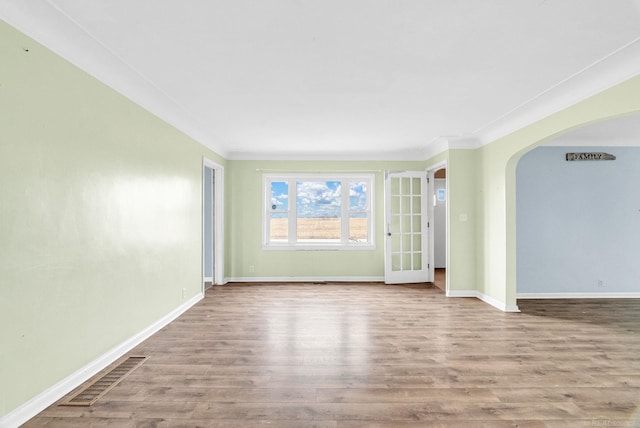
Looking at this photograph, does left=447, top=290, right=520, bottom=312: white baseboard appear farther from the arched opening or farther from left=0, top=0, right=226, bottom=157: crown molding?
left=0, top=0, right=226, bottom=157: crown molding

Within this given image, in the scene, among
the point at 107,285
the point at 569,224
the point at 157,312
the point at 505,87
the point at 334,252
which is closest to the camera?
the point at 107,285

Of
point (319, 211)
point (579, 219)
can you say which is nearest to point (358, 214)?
point (319, 211)

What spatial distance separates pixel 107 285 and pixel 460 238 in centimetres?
489

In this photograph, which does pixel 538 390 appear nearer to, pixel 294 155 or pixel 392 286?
pixel 392 286

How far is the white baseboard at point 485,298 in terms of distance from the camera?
14.3 ft

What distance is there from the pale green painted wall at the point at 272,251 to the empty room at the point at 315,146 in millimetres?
858

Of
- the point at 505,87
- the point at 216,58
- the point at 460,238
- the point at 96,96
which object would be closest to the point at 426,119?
the point at 505,87

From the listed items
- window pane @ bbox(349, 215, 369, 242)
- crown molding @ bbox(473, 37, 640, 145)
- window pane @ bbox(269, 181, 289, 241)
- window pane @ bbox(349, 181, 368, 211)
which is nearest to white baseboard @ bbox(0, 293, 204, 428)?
window pane @ bbox(269, 181, 289, 241)

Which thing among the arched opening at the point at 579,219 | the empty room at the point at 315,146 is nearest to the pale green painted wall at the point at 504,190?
the empty room at the point at 315,146

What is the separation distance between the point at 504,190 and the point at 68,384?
17.0 feet

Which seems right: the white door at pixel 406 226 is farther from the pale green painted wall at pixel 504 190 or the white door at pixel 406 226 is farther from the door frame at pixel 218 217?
the door frame at pixel 218 217

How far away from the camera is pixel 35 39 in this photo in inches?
79.5

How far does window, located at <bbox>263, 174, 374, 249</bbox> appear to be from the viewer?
643 centimetres

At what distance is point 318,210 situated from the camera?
6.49 metres
